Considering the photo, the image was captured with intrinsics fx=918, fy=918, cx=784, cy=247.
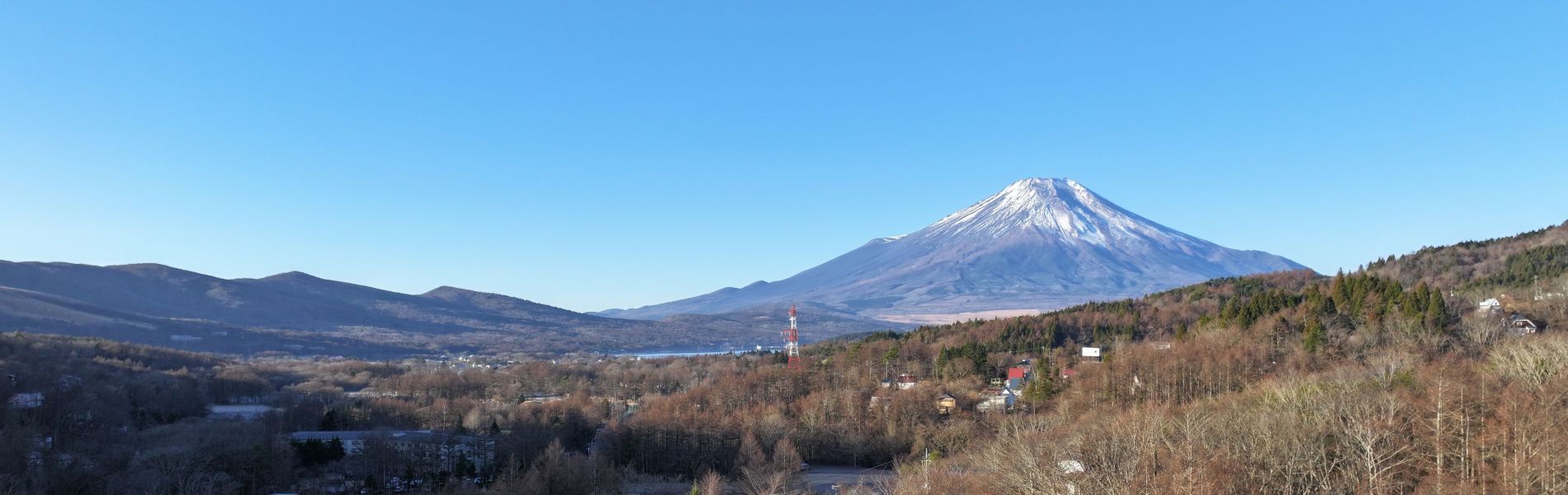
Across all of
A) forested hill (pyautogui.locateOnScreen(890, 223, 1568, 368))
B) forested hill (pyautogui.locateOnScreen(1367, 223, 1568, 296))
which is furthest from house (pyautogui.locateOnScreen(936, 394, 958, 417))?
forested hill (pyautogui.locateOnScreen(1367, 223, 1568, 296))

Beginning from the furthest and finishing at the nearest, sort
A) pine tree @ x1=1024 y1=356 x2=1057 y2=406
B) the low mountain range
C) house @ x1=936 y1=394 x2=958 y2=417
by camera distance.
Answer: the low mountain range → house @ x1=936 y1=394 x2=958 y2=417 → pine tree @ x1=1024 y1=356 x2=1057 y2=406

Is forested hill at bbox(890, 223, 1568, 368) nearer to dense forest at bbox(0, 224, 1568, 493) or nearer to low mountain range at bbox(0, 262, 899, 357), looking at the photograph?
dense forest at bbox(0, 224, 1568, 493)

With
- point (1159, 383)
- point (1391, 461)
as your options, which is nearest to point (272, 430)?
point (1159, 383)

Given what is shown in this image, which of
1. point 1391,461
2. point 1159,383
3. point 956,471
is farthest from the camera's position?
point 1159,383

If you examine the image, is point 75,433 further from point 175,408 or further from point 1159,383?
point 1159,383

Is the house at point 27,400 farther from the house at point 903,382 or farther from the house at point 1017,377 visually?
the house at point 1017,377

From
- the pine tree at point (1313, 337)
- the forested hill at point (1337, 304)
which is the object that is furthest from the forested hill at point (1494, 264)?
the pine tree at point (1313, 337)
